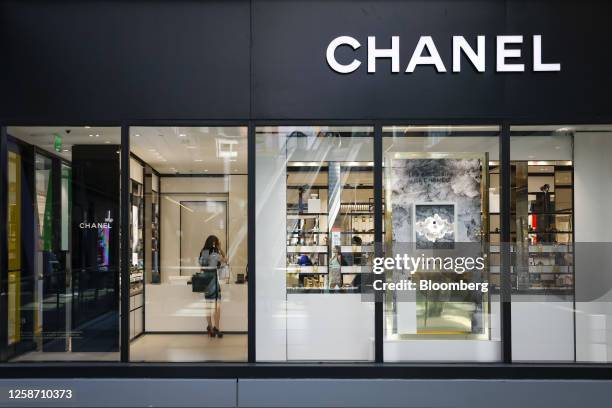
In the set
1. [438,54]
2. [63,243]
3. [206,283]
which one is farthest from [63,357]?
[438,54]

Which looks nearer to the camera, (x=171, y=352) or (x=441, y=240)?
(x=441, y=240)

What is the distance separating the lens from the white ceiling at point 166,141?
7133mm

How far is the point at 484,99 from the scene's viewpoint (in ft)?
22.6

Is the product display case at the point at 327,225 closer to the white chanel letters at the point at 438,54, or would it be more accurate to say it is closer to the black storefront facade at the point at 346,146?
the black storefront facade at the point at 346,146

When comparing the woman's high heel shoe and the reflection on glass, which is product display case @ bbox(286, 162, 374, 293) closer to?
the woman's high heel shoe

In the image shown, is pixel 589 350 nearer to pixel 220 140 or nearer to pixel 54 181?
pixel 220 140

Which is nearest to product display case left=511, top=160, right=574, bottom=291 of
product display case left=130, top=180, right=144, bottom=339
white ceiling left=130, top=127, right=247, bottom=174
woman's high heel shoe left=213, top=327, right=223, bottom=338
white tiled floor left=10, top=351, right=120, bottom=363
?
white ceiling left=130, top=127, right=247, bottom=174

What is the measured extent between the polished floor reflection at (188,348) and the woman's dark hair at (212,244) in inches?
51.1

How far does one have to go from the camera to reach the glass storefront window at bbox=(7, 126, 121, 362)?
7.16 m

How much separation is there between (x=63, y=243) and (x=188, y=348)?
214cm

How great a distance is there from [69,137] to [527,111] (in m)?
5.37

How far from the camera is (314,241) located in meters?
7.43

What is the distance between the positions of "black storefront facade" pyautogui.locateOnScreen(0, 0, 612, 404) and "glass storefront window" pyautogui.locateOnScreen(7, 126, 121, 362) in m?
0.05

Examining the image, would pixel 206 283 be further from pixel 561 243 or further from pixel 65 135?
pixel 561 243
